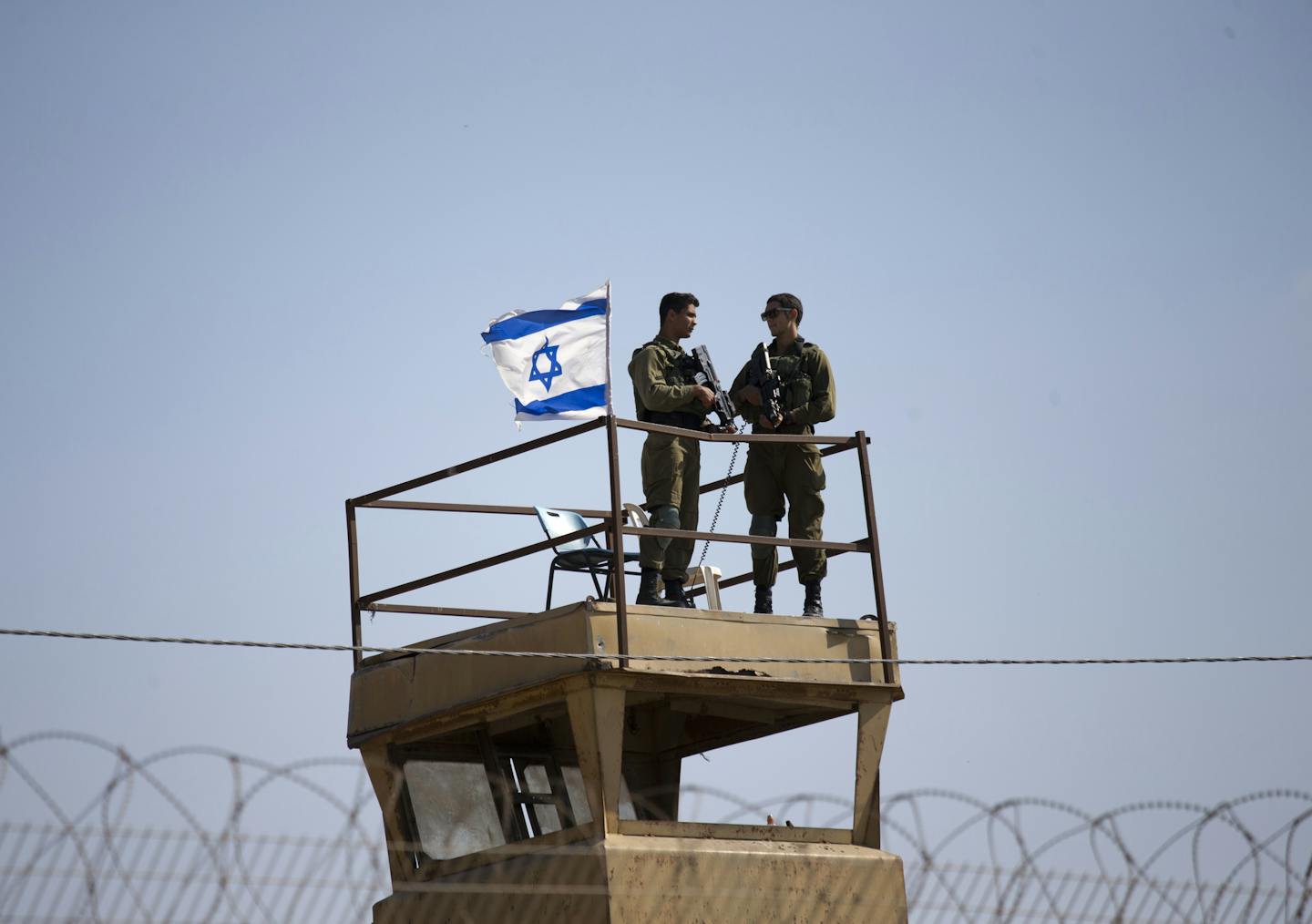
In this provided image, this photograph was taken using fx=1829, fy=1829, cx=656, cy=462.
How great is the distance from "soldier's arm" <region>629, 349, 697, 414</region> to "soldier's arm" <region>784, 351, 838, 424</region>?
2.82 ft

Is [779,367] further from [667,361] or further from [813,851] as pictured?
[813,851]

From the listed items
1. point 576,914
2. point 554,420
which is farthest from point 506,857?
point 554,420

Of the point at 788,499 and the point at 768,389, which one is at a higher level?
the point at 768,389

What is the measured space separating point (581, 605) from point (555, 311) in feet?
8.32

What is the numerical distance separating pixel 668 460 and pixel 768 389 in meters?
0.99

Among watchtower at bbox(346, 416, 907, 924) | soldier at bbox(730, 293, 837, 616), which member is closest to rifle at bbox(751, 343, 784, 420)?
soldier at bbox(730, 293, 837, 616)

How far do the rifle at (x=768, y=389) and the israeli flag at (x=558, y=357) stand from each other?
1.08 m

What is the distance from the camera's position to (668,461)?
12.3m

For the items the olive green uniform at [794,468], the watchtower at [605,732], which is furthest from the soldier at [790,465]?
the watchtower at [605,732]

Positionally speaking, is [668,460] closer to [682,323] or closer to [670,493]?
[670,493]

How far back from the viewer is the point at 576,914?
11.5 meters

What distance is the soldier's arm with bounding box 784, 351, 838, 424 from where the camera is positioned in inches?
504

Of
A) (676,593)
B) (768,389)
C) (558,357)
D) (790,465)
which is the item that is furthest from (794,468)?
(558,357)

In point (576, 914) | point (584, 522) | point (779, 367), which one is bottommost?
point (576, 914)
